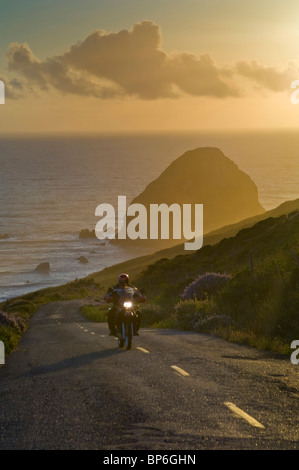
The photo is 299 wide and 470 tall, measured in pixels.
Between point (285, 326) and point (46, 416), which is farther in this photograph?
point (285, 326)

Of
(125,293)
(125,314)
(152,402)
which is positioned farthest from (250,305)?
(152,402)

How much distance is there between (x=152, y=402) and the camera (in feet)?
29.1

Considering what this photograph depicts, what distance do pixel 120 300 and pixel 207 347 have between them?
102 inches

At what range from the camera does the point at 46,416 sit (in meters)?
8.36

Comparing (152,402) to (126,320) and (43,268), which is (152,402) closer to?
(126,320)

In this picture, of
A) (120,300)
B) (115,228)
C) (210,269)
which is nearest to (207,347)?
(120,300)

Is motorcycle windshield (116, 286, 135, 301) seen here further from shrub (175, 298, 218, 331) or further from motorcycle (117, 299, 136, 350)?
Answer: shrub (175, 298, 218, 331)

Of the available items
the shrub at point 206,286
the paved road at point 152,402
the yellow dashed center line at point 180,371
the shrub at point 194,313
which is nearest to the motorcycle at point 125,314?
the paved road at point 152,402

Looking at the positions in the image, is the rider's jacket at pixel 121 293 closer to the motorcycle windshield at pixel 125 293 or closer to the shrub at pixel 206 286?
the motorcycle windshield at pixel 125 293

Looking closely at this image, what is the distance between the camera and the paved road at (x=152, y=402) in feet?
23.1

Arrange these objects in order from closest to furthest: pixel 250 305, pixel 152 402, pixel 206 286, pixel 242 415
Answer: pixel 242 415 → pixel 152 402 → pixel 250 305 → pixel 206 286

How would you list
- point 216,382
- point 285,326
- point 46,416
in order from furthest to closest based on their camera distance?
point 285,326, point 216,382, point 46,416

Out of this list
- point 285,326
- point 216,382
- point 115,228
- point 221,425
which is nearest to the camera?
point 221,425
